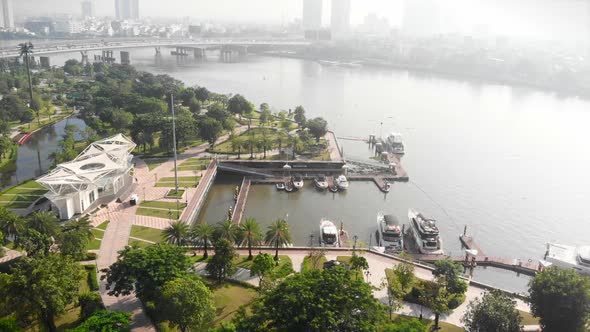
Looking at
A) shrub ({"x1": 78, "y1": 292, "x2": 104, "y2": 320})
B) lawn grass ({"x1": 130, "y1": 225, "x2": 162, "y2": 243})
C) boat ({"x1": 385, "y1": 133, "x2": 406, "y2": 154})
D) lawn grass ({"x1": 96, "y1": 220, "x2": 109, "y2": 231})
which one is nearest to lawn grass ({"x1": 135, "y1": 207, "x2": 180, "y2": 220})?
lawn grass ({"x1": 130, "y1": 225, "x2": 162, "y2": 243})

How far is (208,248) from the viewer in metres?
23.1

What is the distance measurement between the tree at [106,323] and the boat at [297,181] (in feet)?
65.7

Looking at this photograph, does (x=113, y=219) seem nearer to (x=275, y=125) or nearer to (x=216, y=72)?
(x=275, y=125)

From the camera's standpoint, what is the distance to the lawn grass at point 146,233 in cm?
2403

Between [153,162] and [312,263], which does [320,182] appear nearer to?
[153,162]

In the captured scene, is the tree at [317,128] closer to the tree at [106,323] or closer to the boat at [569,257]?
the boat at [569,257]

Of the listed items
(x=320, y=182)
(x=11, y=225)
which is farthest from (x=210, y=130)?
(x=11, y=225)

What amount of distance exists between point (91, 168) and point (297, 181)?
1458 cm

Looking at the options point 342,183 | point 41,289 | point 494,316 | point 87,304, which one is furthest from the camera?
point 342,183

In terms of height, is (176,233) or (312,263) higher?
(176,233)

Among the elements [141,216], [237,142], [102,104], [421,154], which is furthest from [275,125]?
[141,216]

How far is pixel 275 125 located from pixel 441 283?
31.3m

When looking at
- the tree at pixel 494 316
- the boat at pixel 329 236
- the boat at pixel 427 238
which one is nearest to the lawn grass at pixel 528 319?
the tree at pixel 494 316

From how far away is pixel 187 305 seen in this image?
15.0 meters
